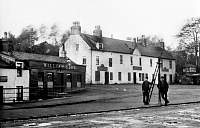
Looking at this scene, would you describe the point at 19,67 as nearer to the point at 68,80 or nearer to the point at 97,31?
the point at 68,80

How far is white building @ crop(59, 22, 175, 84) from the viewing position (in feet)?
166

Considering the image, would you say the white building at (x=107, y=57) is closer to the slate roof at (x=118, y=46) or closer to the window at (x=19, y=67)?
the slate roof at (x=118, y=46)

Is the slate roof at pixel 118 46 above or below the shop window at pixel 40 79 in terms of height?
above

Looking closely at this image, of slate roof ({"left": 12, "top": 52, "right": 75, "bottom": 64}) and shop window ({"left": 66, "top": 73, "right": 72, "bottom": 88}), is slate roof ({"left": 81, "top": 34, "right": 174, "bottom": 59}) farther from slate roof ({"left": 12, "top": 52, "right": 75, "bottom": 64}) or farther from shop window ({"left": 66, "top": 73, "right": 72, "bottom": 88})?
shop window ({"left": 66, "top": 73, "right": 72, "bottom": 88})

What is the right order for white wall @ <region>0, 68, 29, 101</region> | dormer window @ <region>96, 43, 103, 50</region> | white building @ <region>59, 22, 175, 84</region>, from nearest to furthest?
white wall @ <region>0, 68, 29, 101</region>, white building @ <region>59, 22, 175, 84</region>, dormer window @ <region>96, 43, 103, 50</region>

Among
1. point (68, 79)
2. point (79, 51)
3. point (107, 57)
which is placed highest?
point (79, 51)

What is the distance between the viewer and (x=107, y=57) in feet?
174

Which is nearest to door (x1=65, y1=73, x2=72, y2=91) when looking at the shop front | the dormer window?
the shop front

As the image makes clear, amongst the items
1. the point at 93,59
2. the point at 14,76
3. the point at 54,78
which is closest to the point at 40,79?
the point at 54,78

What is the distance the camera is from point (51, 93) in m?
32.6

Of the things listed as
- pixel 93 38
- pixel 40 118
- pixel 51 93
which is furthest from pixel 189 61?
pixel 40 118

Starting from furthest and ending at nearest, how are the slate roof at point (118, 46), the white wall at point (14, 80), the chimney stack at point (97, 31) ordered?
the chimney stack at point (97, 31)
the slate roof at point (118, 46)
the white wall at point (14, 80)

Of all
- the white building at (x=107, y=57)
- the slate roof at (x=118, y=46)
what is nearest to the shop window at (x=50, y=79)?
the white building at (x=107, y=57)

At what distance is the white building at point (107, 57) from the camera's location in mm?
50500
